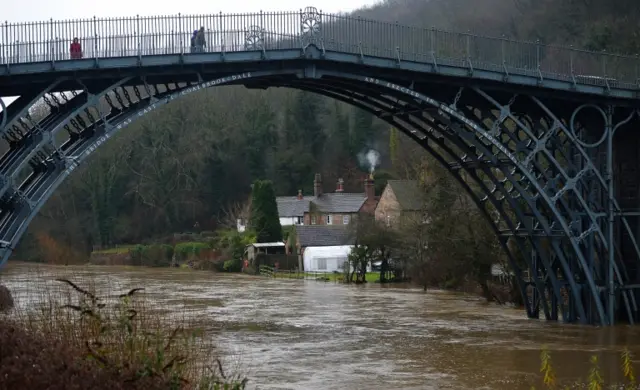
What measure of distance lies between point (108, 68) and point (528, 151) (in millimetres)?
10972

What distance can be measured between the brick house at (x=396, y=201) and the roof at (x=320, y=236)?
260 centimetres

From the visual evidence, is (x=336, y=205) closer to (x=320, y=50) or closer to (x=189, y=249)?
(x=189, y=249)

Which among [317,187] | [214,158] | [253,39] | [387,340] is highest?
[214,158]

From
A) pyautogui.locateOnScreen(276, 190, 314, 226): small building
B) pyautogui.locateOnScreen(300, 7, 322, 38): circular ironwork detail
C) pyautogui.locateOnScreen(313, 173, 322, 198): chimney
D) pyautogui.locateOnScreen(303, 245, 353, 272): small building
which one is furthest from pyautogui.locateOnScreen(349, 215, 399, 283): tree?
pyautogui.locateOnScreen(300, 7, 322, 38): circular ironwork detail

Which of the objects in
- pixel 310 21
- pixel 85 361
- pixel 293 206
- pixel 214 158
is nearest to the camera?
pixel 85 361

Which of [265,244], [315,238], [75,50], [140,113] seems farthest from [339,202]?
[75,50]

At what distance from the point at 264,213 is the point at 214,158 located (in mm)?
12901

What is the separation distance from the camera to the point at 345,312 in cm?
3209

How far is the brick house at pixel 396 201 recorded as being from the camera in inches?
2110

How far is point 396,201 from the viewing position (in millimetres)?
59188

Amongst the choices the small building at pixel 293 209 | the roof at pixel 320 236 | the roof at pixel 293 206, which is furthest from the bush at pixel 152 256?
the roof at pixel 320 236

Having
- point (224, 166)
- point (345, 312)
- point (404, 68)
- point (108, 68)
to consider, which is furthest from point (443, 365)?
point (224, 166)

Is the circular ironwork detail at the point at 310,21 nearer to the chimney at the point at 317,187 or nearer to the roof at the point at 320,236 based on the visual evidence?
the roof at the point at 320,236

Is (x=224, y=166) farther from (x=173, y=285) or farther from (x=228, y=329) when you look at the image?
(x=228, y=329)
